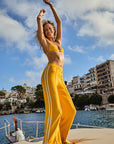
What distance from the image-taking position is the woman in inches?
96.3

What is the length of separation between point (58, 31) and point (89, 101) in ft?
184

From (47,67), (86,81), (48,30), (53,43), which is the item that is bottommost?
(47,67)

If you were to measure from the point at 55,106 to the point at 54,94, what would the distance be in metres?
0.19

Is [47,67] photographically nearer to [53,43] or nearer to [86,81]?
[53,43]

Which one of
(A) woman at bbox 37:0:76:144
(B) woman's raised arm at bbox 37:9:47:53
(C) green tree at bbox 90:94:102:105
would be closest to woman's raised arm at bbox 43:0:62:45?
(A) woman at bbox 37:0:76:144

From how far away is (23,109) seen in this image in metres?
80.8

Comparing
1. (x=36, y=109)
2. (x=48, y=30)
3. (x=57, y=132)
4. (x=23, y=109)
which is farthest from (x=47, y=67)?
(x=23, y=109)

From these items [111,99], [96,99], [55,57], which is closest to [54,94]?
[55,57]

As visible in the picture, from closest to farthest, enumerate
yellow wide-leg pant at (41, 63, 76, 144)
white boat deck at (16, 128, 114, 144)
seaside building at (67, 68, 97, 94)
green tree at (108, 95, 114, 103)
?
yellow wide-leg pant at (41, 63, 76, 144) → white boat deck at (16, 128, 114, 144) → green tree at (108, 95, 114, 103) → seaside building at (67, 68, 97, 94)

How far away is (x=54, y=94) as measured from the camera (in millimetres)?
2537

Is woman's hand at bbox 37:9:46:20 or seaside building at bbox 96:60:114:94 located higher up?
seaside building at bbox 96:60:114:94

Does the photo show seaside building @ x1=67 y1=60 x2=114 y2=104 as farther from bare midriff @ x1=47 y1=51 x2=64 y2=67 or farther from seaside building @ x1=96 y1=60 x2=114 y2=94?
bare midriff @ x1=47 y1=51 x2=64 y2=67

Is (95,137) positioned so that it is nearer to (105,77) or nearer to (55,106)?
(55,106)

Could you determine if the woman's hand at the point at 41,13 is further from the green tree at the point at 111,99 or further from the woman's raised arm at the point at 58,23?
the green tree at the point at 111,99
